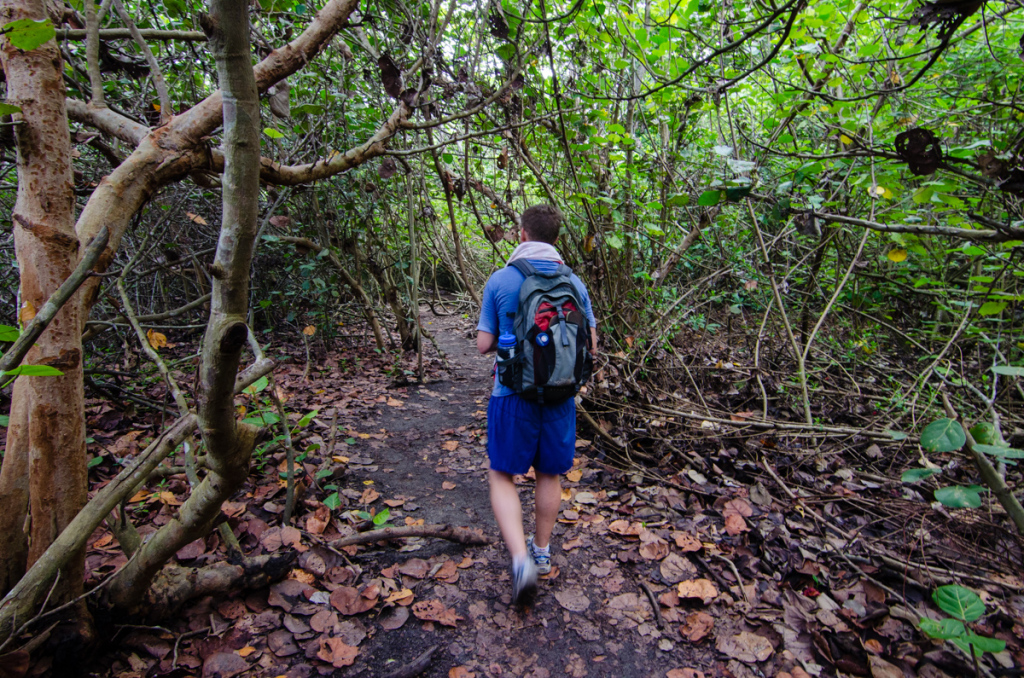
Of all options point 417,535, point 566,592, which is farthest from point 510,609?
point 417,535

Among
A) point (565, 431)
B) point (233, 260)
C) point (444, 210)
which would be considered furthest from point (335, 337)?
point (233, 260)

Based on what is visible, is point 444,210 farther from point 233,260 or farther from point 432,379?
point 233,260

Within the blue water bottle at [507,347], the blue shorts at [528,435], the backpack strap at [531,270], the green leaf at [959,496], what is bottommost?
the blue shorts at [528,435]

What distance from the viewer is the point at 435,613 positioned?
7.45ft

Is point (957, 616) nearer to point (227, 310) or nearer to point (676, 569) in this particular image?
point (676, 569)

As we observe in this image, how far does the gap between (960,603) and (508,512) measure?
1.71m

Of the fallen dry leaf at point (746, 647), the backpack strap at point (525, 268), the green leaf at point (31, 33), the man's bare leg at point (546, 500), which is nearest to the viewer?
the green leaf at point (31, 33)

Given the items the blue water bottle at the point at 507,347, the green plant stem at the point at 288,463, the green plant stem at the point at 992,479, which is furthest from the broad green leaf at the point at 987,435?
the green plant stem at the point at 288,463

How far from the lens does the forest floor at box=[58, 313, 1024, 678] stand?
6.49 ft

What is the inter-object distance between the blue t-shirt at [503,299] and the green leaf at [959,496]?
1607mm

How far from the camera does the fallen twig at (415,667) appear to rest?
1931 millimetres

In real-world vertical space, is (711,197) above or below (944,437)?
above

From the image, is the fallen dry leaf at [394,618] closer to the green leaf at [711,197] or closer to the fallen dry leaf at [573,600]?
the fallen dry leaf at [573,600]

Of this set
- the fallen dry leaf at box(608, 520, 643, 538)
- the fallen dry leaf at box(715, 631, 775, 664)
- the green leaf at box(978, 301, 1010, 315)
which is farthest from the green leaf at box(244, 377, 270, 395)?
the green leaf at box(978, 301, 1010, 315)
